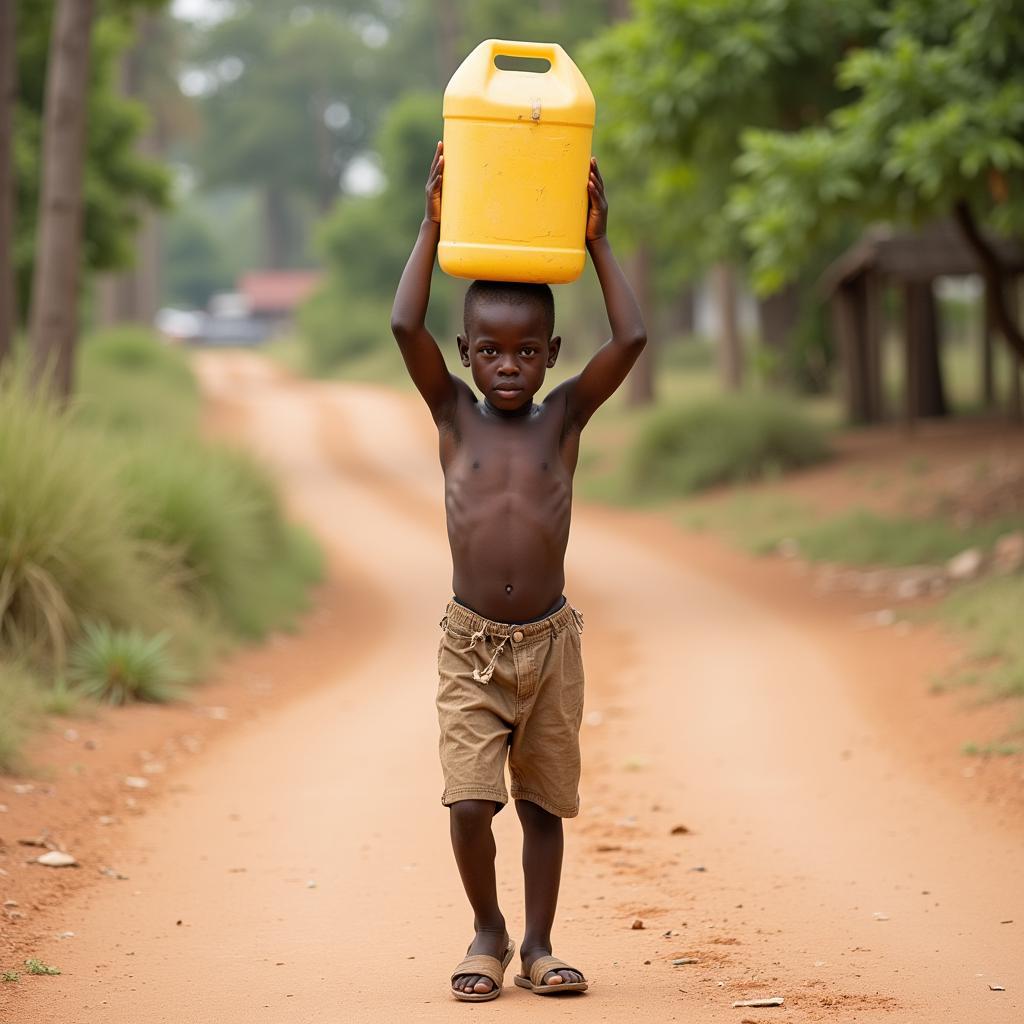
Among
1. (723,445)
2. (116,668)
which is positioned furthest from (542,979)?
(723,445)

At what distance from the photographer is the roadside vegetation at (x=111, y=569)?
899cm

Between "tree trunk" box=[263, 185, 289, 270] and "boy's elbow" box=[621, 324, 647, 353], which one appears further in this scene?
"tree trunk" box=[263, 185, 289, 270]

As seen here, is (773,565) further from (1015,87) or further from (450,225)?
(450,225)

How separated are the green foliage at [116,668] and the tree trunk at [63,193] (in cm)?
537

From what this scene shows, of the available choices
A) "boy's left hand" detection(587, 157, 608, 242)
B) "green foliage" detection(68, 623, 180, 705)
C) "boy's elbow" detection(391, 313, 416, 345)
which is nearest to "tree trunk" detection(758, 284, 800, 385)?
"green foliage" detection(68, 623, 180, 705)

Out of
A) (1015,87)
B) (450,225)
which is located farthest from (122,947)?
(1015,87)

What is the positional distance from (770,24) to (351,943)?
10.9m

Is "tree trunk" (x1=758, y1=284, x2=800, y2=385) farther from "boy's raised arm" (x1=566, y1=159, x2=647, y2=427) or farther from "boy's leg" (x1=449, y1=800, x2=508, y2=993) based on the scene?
"boy's leg" (x1=449, y1=800, x2=508, y2=993)

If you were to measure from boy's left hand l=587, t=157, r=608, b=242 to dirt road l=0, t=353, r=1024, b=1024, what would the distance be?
214 cm

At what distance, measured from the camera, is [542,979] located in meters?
4.51

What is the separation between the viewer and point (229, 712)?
31.9ft

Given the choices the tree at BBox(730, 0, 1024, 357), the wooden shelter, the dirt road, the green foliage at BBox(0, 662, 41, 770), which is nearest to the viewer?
the dirt road

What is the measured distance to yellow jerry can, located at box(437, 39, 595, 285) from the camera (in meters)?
4.61

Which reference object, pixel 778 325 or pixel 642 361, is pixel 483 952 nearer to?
pixel 778 325
